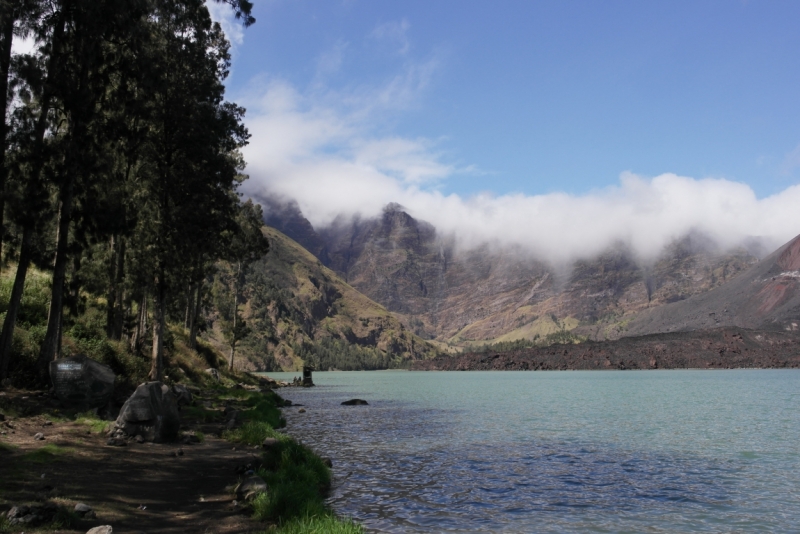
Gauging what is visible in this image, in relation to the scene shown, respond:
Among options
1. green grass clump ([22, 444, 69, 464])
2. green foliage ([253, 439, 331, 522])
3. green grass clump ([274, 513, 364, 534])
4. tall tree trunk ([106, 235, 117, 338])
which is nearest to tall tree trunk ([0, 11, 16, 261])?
green grass clump ([22, 444, 69, 464])

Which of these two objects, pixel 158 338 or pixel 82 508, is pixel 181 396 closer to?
pixel 158 338

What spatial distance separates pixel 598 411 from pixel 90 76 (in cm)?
5031

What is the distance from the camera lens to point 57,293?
2706 cm

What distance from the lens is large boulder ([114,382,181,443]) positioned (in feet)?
72.6

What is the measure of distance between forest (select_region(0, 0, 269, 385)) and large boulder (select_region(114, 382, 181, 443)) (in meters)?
7.21

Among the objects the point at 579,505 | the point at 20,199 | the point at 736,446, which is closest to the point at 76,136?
the point at 20,199

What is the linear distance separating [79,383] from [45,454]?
8571 millimetres

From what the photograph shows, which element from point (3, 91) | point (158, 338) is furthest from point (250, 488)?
point (158, 338)

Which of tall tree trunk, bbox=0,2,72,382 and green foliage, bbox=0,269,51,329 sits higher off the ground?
tall tree trunk, bbox=0,2,72,382

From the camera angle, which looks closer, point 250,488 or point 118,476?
point 250,488

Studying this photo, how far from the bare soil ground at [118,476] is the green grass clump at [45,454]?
3 centimetres

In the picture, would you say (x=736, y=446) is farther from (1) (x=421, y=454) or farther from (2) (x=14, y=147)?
(2) (x=14, y=147)

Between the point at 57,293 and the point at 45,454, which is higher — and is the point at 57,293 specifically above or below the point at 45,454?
above

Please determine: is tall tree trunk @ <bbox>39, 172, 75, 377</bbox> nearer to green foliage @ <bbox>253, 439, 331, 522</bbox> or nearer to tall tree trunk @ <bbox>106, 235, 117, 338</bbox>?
green foliage @ <bbox>253, 439, 331, 522</bbox>
